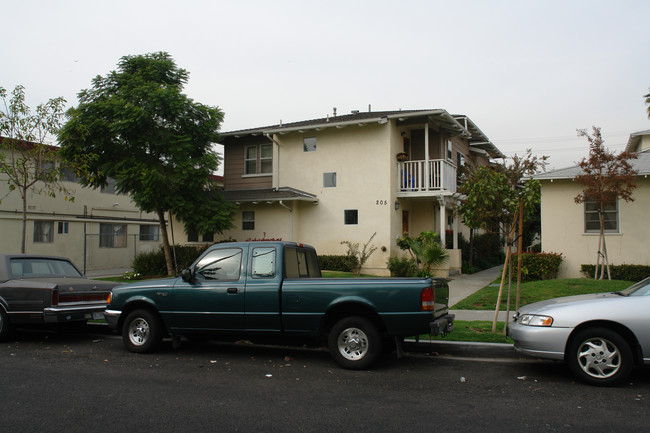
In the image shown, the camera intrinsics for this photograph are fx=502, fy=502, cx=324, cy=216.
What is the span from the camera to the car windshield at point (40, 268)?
9562mm

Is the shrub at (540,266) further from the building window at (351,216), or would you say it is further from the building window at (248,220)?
the building window at (248,220)

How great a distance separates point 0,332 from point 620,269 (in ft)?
54.4

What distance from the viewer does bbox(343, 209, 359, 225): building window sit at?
20.3m

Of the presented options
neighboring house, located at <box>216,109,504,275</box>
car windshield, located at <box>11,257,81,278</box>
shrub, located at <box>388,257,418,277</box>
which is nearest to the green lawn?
shrub, located at <box>388,257,418,277</box>

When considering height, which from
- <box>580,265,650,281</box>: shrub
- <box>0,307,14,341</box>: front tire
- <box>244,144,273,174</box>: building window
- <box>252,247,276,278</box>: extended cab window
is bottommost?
<box>0,307,14,341</box>: front tire

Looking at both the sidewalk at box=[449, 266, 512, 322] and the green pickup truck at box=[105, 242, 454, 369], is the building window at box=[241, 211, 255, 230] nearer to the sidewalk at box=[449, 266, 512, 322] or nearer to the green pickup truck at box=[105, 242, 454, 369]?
the sidewalk at box=[449, 266, 512, 322]

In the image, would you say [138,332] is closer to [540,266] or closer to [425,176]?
[540,266]

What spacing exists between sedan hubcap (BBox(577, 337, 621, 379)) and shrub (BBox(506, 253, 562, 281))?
1094 centimetres

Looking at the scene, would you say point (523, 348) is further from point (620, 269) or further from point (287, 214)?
point (287, 214)

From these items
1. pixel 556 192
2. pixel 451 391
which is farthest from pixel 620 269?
pixel 451 391

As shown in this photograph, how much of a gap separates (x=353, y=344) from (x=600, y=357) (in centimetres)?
303

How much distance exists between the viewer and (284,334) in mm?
7359

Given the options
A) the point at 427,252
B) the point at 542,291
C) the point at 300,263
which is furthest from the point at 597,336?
the point at 427,252

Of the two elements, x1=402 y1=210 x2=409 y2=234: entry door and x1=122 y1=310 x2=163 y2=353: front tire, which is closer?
x1=122 y1=310 x2=163 y2=353: front tire
